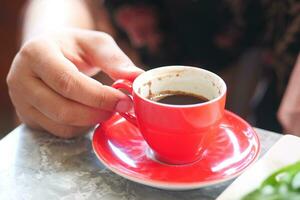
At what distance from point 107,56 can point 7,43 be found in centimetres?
120

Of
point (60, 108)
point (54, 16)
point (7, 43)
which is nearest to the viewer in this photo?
point (60, 108)

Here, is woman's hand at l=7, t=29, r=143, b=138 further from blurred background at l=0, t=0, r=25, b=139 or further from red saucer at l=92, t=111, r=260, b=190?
blurred background at l=0, t=0, r=25, b=139

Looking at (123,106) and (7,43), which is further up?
(123,106)

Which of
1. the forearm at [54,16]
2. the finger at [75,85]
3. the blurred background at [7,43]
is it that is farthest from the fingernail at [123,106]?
the blurred background at [7,43]

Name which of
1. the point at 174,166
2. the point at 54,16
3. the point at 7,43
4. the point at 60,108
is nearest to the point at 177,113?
the point at 174,166

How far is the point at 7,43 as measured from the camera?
6.02 ft

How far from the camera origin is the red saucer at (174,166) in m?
0.59

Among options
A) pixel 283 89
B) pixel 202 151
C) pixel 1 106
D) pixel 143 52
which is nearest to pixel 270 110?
pixel 283 89

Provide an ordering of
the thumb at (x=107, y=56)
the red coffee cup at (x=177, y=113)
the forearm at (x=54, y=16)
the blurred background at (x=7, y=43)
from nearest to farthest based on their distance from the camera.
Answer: the red coffee cup at (x=177, y=113) → the thumb at (x=107, y=56) → the forearm at (x=54, y=16) → the blurred background at (x=7, y=43)

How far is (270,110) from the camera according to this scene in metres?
1.08

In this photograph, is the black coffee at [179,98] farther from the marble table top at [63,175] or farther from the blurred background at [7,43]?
the blurred background at [7,43]

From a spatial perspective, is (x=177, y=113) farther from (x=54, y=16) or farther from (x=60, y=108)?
(x=54, y=16)

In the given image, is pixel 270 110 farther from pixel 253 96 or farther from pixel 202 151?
pixel 202 151

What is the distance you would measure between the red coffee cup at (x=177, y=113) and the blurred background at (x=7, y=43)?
1.23 metres
